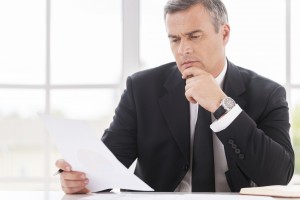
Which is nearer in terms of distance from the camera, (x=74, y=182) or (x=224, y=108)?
(x=74, y=182)

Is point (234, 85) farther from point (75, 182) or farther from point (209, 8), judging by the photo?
point (75, 182)

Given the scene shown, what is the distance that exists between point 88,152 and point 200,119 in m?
0.58

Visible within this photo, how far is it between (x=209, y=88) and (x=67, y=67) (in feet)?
5.10

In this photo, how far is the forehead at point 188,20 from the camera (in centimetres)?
217

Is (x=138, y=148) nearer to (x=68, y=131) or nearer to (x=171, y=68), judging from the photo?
(x=171, y=68)

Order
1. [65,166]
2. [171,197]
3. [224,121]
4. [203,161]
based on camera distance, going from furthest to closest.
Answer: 1. [203,161]
2. [224,121]
3. [65,166]
4. [171,197]

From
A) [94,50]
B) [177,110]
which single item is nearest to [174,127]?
[177,110]

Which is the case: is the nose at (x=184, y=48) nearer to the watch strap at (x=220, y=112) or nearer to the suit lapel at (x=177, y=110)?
the suit lapel at (x=177, y=110)

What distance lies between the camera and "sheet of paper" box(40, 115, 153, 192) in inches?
64.1

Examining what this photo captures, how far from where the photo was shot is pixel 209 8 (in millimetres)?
2236

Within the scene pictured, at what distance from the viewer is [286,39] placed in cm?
326

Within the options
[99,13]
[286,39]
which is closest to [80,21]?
[99,13]

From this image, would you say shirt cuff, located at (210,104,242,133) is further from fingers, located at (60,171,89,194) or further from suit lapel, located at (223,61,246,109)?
fingers, located at (60,171,89,194)

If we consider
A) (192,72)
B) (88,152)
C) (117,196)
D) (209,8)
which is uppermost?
(209,8)
